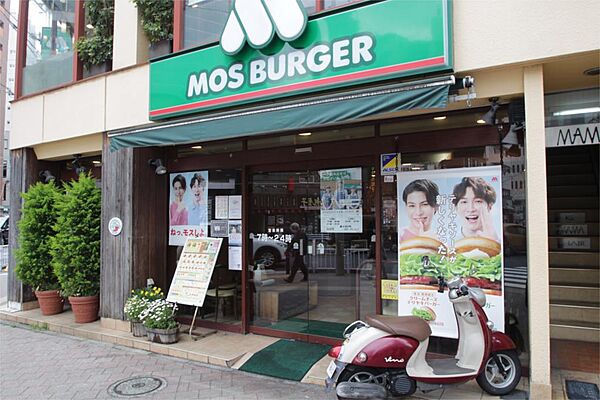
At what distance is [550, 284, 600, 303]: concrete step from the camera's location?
19.5ft

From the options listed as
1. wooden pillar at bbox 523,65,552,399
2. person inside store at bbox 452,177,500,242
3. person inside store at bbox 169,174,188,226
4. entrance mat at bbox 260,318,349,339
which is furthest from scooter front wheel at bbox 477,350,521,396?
person inside store at bbox 169,174,188,226

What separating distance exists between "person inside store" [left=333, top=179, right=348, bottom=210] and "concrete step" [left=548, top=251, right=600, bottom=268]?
3.59m

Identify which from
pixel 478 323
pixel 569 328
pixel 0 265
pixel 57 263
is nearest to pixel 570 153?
pixel 569 328

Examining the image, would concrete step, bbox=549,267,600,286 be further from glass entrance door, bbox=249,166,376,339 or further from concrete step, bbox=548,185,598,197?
glass entrance door, bbox=249,166,376,339

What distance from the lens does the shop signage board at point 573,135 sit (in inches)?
223

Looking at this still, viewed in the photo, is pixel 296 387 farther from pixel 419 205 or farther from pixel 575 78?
pixel 575 78

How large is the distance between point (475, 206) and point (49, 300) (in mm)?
7943

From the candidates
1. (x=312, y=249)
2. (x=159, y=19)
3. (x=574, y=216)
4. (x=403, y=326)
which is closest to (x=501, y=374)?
(x=403, y=326)

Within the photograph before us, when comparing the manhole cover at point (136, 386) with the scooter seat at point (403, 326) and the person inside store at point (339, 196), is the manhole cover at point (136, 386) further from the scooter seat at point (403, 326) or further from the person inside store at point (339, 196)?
the person inside store at point (339, 196)

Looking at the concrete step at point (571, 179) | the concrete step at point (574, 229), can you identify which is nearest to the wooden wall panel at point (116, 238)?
the concrete step at point (574, 229)

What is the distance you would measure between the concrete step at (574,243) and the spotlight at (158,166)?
6.69 metres

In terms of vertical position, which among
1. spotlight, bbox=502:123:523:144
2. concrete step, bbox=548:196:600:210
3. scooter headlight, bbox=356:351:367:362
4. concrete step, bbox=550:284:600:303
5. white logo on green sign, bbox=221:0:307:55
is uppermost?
white logo on green sign, bbox=221:0:307:55

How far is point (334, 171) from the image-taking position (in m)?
6.18

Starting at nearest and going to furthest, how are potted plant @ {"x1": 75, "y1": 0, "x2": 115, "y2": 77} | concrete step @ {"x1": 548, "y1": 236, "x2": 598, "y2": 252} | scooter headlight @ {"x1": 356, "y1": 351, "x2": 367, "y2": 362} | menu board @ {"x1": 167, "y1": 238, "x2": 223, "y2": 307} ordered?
scooter headlight @ {"x1": 356, "y1": 351, "x2": 367, "y2": 362}, menu board @ {"x1": 167, "y1": 238, "x2": 223, "y2": 307}, concrete step @ {"x1": 548, "y1": 236, "x2": 598, "y2": 252}, potted plant @ {"x1": 75, "y1": 0, "x2": 115, "y2": 77}
